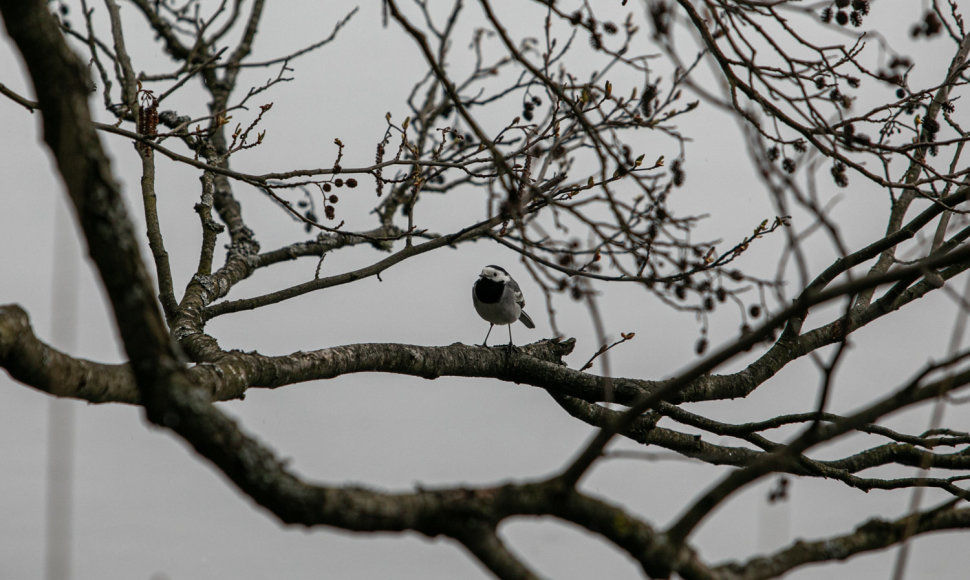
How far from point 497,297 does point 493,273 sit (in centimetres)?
40

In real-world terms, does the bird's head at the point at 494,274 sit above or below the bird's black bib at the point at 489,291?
above

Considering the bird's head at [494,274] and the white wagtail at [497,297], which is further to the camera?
the bird's head at [494,274]

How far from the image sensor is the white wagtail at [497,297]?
675 cm

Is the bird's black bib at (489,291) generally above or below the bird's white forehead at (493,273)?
below

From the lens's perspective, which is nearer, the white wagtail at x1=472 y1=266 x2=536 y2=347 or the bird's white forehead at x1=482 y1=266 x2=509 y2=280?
the white wagtail at x1=472 y1=266 x2=536 y2=347

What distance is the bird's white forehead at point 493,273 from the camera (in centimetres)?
708

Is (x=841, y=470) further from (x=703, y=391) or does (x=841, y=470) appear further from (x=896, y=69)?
(x=896, y=69)

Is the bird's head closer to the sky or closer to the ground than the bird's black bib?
closer to the sky

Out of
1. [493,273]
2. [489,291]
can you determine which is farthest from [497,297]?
[493,273]

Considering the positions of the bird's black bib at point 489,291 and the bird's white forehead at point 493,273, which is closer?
the bird's black bib at point 489,291

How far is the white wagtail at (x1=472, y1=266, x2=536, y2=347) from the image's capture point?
6.75m

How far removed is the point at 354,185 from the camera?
14.0 ft

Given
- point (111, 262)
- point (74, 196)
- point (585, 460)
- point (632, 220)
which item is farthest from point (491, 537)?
point (632, 220)

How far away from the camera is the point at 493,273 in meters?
7.09
